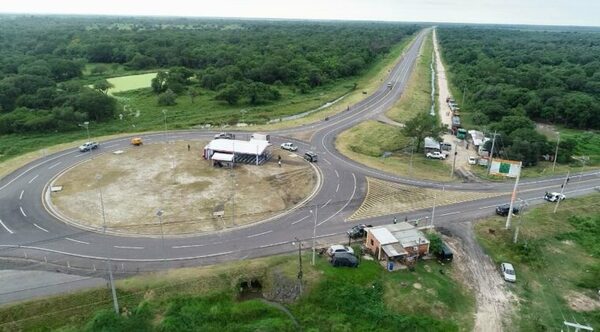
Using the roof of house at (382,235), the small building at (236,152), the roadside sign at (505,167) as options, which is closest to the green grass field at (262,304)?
the roof of house at (382,235)

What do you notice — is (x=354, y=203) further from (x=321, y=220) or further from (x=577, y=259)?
(x=577, y=259)

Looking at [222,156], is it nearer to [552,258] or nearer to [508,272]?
[508,272]

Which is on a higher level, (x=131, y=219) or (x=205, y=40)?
(x=205, y=40)

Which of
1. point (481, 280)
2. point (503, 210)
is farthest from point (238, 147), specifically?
point (481, 280)

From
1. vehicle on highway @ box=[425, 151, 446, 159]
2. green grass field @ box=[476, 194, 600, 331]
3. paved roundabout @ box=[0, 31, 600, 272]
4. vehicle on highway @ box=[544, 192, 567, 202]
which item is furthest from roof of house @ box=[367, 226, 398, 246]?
vehicle on highway @ box=[425, 151, 446, 159]

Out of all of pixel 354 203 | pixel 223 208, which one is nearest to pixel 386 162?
pixel 354 203

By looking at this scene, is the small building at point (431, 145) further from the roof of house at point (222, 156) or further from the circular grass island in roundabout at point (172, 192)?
the roof of house at point (222, 156)
